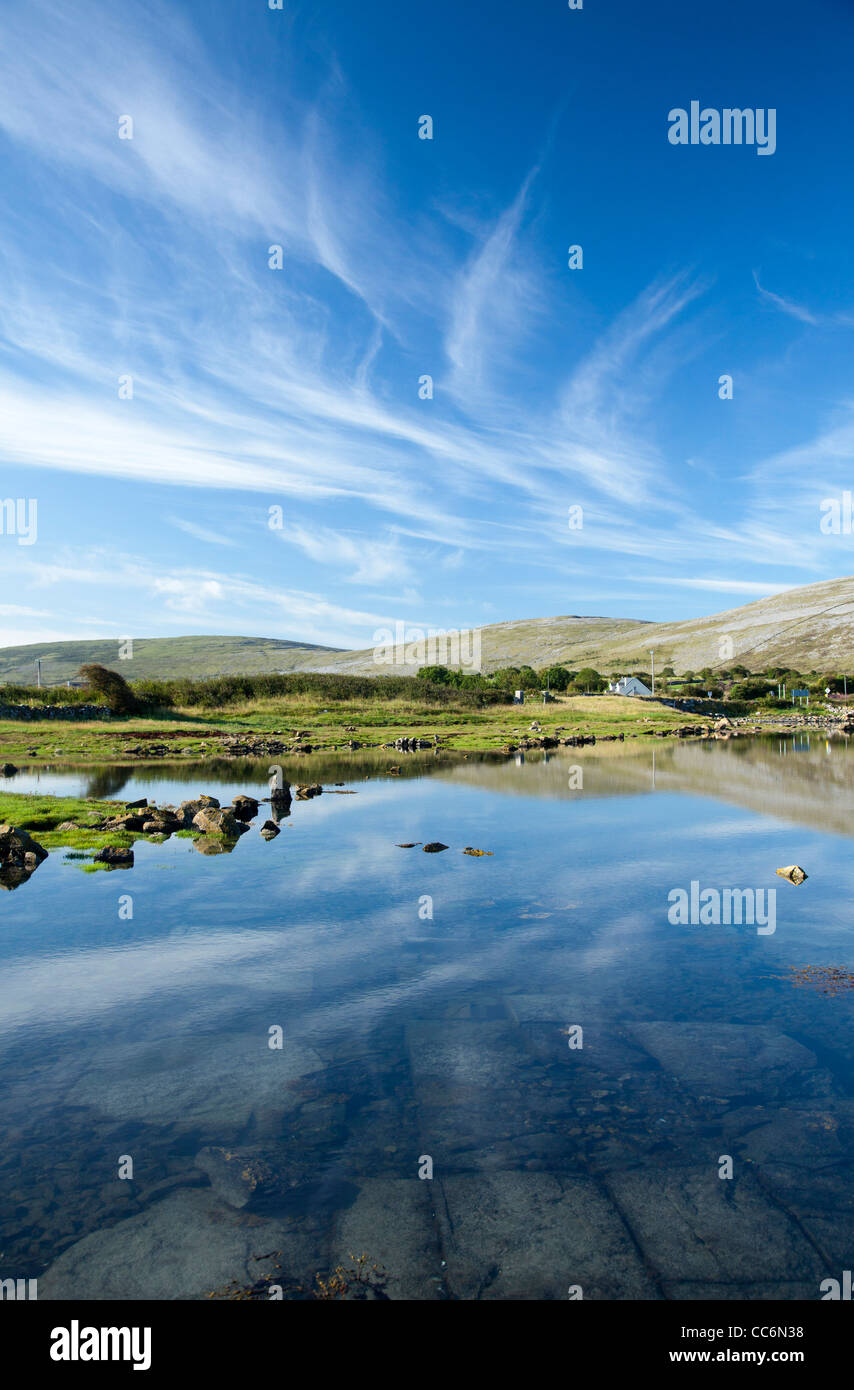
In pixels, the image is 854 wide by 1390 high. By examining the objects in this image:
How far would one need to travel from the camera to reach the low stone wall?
74.9 metres

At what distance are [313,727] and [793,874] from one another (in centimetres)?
6147

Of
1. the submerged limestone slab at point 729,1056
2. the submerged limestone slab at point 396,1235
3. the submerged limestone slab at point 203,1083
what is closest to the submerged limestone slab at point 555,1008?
the submerged limestone slab at point 729,1056

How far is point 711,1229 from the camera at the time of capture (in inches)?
271

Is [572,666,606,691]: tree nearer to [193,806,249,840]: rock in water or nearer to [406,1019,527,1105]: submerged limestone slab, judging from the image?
[193,806,249,840]: rock in water

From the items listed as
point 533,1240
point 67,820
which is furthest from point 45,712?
point 533,1240

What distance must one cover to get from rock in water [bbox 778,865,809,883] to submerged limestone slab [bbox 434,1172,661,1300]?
47.0 feet

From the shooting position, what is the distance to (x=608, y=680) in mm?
179500

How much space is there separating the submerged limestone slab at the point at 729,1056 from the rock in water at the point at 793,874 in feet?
31.3

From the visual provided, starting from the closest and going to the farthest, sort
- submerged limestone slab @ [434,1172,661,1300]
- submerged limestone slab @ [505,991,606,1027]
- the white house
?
submerged limestone slab @ [434,1172,661,1300]
submerged limestone slab @ [505,991,606,1027]
the white house

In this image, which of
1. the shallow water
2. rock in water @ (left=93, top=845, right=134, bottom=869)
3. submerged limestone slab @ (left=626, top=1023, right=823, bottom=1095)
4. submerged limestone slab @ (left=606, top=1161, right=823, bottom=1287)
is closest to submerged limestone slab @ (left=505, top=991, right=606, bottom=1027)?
the shallow water

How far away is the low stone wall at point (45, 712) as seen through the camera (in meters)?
74.9

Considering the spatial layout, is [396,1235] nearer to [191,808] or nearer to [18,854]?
[18,854]
